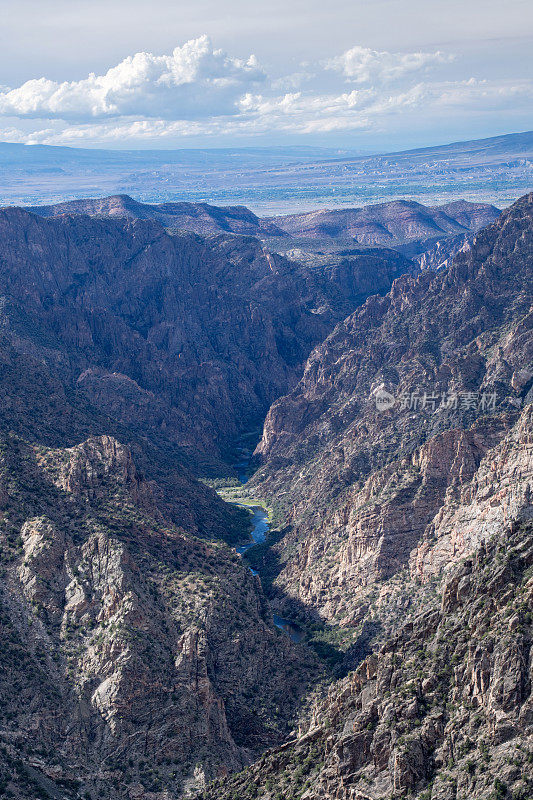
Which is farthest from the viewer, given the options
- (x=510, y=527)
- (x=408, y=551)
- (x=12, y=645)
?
(x=408, y=551)

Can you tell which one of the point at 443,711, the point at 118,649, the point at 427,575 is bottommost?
the point at 427,575

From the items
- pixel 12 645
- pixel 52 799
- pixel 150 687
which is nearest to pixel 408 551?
pixel 150 687

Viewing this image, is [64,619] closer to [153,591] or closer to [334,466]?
[153,591]
